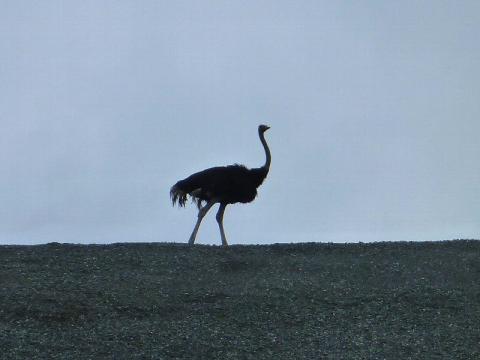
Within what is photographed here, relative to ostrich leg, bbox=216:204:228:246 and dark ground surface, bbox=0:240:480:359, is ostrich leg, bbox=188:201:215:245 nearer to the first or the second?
ostrich leg, bbox=216:204:228:246

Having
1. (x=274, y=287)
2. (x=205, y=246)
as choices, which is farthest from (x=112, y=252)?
(x=274, y=287)

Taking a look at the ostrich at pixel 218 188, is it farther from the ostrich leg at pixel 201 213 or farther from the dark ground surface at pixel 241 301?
the dark ground surface at pixel 241 301

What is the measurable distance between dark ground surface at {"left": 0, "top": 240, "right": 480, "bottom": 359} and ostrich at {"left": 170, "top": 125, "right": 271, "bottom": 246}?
2551 millimetres

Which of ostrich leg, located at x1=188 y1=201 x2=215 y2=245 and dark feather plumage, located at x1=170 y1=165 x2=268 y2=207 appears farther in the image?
dark feather plumage, located at x1=170 y1=165 x2=268 y2=207

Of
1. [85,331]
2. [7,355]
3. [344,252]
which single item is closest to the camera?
[7,355]

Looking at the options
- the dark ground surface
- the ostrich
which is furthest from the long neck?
the dark ground surface

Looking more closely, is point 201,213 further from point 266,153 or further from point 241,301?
point 241,301

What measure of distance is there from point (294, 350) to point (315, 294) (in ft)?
8.26

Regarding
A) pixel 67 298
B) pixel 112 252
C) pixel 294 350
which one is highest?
pixel 112 252

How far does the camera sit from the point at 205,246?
21672 mm

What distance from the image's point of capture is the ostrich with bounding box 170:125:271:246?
23906 millimetres

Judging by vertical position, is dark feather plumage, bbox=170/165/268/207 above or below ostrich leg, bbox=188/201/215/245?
above

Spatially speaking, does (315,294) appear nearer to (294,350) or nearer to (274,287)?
(274,287)

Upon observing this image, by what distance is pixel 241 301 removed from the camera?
18234 millimetres
